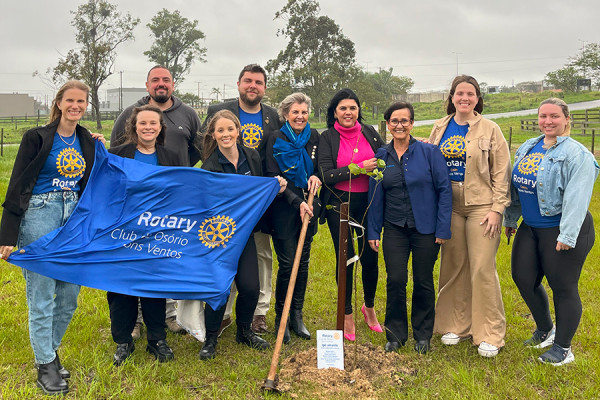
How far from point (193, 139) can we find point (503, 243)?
6.34m

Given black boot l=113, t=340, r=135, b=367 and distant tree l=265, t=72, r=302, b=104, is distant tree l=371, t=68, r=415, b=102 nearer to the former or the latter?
distant tree l=265, t=72, r=302, b=104

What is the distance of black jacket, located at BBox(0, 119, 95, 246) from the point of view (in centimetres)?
424

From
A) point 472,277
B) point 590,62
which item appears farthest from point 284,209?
point 590,62

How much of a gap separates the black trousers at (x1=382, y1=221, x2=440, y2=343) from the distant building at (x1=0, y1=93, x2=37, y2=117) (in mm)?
99069

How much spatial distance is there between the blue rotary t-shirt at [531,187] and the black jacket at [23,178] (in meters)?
4.28

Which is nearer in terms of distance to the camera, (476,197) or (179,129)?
(476,197)

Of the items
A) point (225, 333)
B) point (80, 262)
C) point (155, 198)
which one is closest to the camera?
point (80, 262)

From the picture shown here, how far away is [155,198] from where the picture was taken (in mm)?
4992

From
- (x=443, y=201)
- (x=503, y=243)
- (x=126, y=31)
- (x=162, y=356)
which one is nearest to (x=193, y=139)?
(x=162, y=356)

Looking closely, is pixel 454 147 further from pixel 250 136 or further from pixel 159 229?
pixel 159 229

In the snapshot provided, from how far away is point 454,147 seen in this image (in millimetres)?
5305

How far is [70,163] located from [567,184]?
4399 mm

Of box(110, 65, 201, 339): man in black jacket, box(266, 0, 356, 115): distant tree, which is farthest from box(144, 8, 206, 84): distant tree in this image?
box(110, 65, 201, 339): man in black jacket

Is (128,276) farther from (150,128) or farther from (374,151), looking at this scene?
(374,151)
